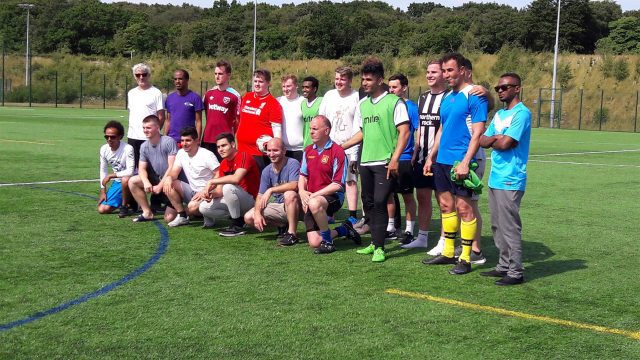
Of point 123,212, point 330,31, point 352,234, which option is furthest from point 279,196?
point 330,31

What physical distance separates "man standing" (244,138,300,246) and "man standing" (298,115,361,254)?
138mm

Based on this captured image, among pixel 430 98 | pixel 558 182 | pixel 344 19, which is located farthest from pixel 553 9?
pixel 430 98

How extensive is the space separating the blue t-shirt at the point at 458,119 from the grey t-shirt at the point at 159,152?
3.83 meters

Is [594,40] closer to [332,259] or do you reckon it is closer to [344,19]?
[344,19]

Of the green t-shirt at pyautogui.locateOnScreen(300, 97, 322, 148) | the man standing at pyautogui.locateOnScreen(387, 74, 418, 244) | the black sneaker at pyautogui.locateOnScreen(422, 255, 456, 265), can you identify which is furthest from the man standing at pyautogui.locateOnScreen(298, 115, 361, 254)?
the green t-shirt at pyautogui.locateOnScreen(300, 97, 322, 148)

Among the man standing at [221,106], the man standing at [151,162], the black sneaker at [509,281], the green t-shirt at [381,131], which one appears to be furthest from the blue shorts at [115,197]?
the black sneaker at [509,281]

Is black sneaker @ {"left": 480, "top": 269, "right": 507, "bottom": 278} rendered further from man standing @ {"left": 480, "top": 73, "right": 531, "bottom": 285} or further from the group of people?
man standing @ {"left": 480, "top": 73, "right": 531, "bottom": 285}

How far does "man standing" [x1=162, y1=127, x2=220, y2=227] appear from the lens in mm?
9375

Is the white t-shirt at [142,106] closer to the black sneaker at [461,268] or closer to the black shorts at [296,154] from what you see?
the black shorts at [296,154]

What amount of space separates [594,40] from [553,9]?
6.66 m

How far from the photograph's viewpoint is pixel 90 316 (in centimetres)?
566

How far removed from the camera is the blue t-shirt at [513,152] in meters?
6.63

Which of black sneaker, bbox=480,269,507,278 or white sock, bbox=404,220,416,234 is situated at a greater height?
Result: white sock, bbox=404,220,416,234

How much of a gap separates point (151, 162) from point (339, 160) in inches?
112
